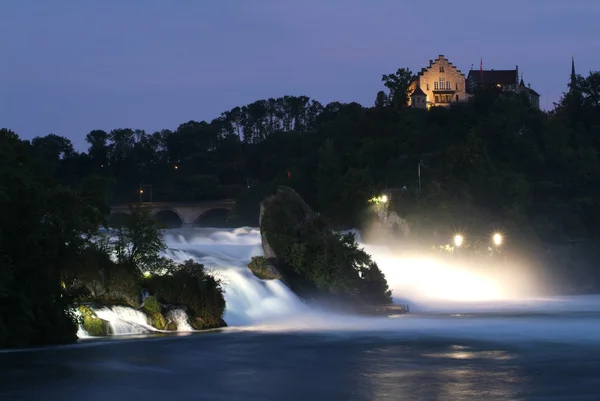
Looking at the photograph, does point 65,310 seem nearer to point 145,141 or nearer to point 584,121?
point 584,121

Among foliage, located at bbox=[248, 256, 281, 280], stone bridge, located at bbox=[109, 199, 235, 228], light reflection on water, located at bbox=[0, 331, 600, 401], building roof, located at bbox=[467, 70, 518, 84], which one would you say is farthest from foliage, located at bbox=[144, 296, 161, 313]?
building roof, located at bbox=[467, 70, 518, 84]

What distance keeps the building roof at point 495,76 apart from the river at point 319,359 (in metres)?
90.5

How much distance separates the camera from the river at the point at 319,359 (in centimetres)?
2616

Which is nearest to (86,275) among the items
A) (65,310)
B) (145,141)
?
(65,310)

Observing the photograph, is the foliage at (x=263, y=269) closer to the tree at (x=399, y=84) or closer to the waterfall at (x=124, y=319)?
the waterfall at (x=124, y=319)

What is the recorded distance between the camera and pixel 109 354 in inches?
1278

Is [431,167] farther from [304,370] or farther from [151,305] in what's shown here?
[304,370]

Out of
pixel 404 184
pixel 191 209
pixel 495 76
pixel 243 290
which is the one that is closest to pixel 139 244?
pixel 243 290

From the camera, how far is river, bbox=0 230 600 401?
1030 inches

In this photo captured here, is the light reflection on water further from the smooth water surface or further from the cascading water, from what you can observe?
the cascading water

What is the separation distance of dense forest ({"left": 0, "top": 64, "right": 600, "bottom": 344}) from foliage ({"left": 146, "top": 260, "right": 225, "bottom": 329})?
193cm

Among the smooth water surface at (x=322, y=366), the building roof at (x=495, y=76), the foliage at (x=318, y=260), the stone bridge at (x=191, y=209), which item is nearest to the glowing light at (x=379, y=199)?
the foliage at (x=318, y=260)

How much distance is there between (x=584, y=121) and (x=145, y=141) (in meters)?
85.5

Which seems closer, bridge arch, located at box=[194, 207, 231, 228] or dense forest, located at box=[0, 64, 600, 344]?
dense forest, located at box=[0, 64, 600, 344]
